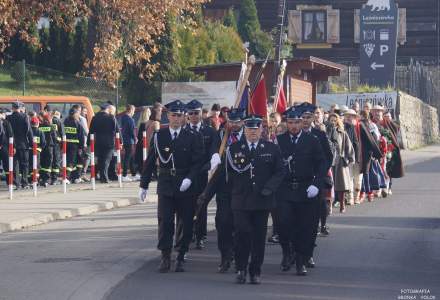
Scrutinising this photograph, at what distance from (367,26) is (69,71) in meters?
11.4

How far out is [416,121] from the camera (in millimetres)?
47844

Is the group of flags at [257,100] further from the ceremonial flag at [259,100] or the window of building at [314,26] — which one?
the window of building at [314,26]

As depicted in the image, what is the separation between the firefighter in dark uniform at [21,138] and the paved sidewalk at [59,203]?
615 mm

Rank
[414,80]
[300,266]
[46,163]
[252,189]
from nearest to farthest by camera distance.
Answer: [252,189] < [300,266] < [46,163] < [414,80]

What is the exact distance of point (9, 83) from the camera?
36344 mm

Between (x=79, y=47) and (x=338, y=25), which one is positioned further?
(x=338, y=25)

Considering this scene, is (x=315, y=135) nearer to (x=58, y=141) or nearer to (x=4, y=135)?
(x=4, y=135)

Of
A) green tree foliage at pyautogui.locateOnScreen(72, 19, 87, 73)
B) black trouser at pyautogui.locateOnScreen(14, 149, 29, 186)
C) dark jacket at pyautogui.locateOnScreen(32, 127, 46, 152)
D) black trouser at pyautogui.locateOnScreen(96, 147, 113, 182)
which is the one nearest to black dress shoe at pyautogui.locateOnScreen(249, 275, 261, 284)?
black trouser at pyautogui.locateOnScreen(14, 149, 29, 186)

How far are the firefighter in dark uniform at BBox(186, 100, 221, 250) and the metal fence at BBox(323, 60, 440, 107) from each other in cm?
3440

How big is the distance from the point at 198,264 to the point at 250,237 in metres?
1.53

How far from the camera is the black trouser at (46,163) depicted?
24484 millimetres

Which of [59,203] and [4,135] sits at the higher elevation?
[4,135]

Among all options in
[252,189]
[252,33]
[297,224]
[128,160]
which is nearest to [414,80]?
[252,33]

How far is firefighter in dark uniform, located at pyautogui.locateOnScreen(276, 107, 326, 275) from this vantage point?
12.4 metres
